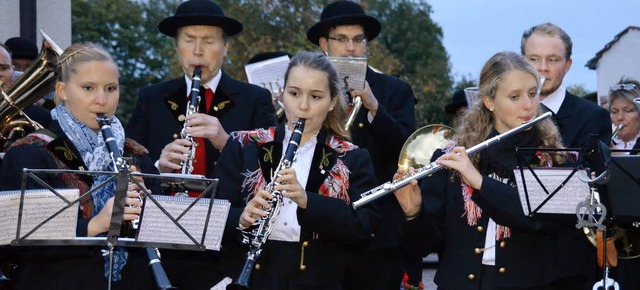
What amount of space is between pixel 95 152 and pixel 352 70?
1.74 m

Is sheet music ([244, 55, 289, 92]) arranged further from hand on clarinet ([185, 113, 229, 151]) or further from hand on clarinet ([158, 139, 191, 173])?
hand on clarinet ([158, 139, 191, 173])

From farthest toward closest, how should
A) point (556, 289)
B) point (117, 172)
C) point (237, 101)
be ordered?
point (237, 101)
point (556, 289)
point (117, 172)

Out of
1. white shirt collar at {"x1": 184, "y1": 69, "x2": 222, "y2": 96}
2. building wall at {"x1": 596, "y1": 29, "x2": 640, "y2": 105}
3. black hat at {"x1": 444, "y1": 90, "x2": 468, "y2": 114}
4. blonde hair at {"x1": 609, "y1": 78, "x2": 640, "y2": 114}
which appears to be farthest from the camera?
building wall at {"x1": 596, "y1": 29, "x2": 640, "y2": 105}

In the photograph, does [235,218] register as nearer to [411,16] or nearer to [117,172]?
[117,172]

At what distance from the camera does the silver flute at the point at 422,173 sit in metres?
4.90

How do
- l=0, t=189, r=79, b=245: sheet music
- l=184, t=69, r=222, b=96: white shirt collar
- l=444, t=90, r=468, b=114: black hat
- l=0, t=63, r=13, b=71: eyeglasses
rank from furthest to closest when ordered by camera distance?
l=444, t=90, r=468, b=114: black hat
l=0, t=63, r=13, b=71: eyeglasses
l=184, t=69, r=222, b=96: white shirt collar
l=0, t=189, r=79, b=245: sheet music

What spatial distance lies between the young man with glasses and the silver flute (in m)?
0.30

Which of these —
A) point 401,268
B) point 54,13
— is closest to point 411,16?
point 54,13

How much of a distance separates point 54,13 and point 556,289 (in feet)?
23.6

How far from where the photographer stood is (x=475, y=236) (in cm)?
504

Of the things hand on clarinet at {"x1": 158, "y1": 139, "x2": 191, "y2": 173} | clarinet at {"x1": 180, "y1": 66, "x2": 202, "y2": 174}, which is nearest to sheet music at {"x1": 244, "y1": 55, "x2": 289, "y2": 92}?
clarinet at {"x1": 180, "y1": 66, "x2": 202, "y2": 174}

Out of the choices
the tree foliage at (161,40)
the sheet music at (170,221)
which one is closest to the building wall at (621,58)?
the tree foliage at (161,40)

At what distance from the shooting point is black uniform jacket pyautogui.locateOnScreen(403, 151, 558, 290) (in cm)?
488

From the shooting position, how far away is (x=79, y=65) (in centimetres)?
489
